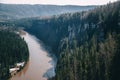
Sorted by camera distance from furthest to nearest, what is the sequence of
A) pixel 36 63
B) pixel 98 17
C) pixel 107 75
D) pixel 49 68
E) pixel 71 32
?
pixel 71 32
pixel 98 17
pixel 36 63
pixel 49 68
pixel 107 75

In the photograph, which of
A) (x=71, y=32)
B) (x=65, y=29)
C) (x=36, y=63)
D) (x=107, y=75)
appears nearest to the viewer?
(x=107, y=75)

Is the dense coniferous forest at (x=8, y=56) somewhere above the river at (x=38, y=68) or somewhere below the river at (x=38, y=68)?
above

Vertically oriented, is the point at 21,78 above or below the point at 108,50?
below

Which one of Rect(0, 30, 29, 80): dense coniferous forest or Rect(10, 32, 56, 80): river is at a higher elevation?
Rect(0, 30, 29, 80): dense coniferous forest

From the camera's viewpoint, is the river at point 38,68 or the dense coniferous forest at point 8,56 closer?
the dense coniferous forest at point 8,56

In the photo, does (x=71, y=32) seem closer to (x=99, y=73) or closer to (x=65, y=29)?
(x=65, y=29)

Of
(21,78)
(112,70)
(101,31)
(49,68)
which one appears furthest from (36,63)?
(112,70)

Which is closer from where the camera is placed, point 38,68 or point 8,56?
point 38,68

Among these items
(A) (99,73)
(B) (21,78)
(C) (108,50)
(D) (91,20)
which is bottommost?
(B) (21,78)

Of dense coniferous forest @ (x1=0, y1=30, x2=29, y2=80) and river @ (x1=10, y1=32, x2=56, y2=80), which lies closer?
dense coniferous forest @ (x1=0, y1=30, x2=29, y2=80)

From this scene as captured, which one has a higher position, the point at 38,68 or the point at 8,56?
the point at 8,56

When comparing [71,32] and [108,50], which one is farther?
[71,32]
